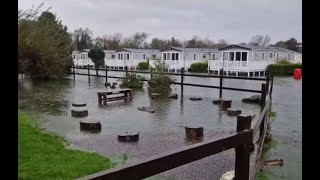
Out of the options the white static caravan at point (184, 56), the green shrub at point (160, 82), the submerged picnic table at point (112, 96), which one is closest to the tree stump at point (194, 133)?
the submerged picnic table at point (112, 96)

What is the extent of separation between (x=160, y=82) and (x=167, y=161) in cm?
1330

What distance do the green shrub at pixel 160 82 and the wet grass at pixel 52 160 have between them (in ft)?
27.4

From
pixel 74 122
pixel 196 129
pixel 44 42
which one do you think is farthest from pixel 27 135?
pixel 44 42

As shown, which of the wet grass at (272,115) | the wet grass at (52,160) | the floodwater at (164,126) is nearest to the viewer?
the wet grass at (52,160)

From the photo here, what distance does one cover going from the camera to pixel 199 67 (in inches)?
1489

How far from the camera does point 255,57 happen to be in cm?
3450

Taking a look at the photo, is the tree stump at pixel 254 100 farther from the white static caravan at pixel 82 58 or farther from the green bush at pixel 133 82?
the white static caravan at pixel 82 58

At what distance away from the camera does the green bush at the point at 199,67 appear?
3719 centimetres

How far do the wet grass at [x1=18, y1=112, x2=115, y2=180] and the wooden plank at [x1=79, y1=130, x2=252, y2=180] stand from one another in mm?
2683

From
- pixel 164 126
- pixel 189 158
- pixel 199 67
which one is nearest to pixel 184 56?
pixel 199 67

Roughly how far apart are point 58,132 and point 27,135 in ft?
2.62

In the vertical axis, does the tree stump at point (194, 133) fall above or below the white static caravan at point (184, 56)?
below

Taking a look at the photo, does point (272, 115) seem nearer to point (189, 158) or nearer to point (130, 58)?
point (189, 158)
